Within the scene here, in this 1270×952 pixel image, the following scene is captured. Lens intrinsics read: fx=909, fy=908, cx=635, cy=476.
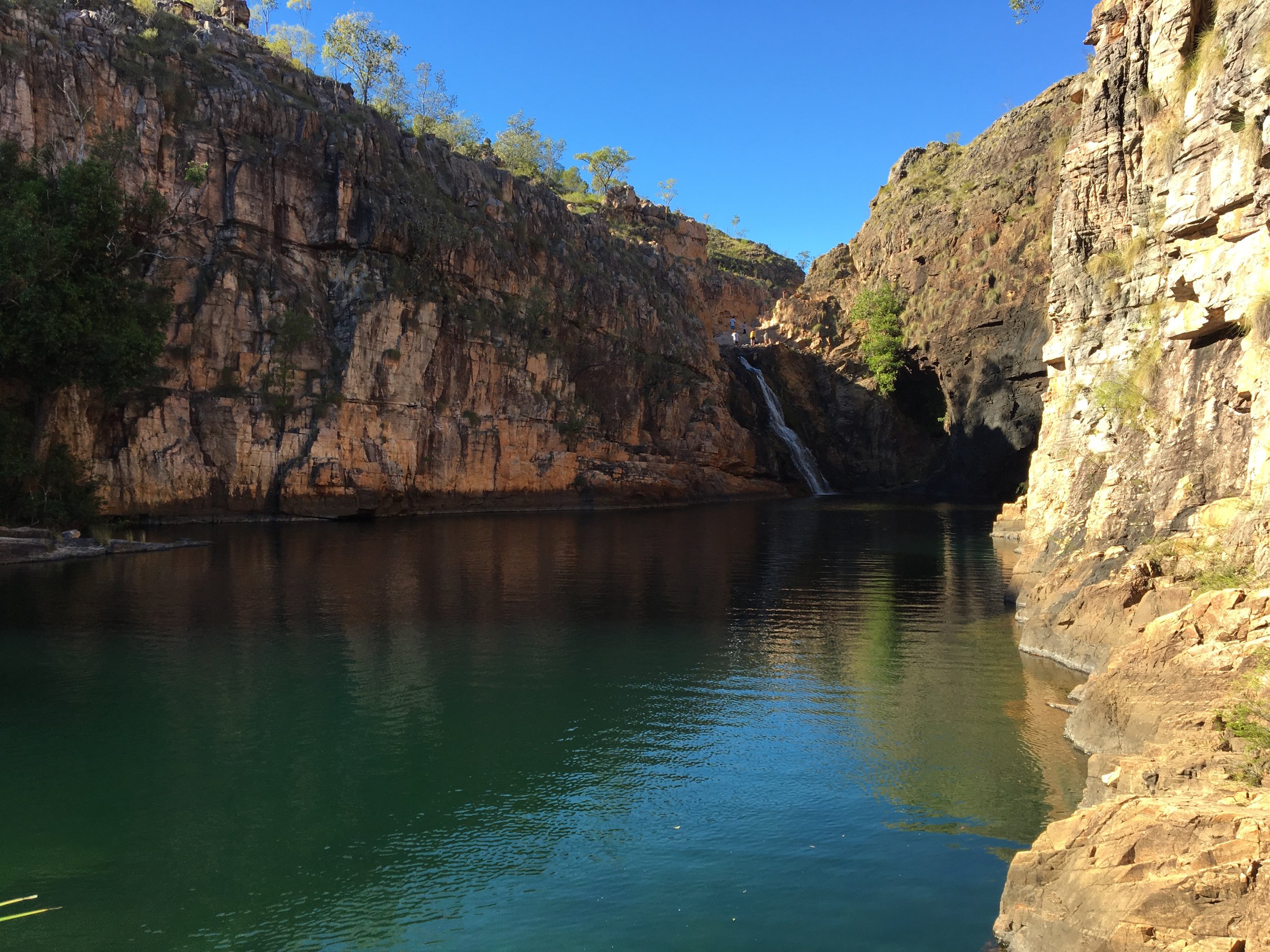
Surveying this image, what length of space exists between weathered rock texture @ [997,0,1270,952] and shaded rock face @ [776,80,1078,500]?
30.3m

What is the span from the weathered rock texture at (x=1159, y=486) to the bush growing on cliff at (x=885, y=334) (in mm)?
47304

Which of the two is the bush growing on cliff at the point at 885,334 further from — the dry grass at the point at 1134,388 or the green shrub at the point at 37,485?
the green shrub at the point at 37,485

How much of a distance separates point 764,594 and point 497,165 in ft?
203

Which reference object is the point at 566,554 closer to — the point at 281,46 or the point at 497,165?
the point at 497,165

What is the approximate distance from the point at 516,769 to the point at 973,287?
205 feet

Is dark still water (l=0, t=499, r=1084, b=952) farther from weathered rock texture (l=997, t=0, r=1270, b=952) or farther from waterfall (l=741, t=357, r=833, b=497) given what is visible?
waterfall (l=741, t=357, r=833, b=497)

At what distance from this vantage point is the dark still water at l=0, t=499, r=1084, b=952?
9117mm

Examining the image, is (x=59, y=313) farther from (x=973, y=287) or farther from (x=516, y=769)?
(x=973, y=287)

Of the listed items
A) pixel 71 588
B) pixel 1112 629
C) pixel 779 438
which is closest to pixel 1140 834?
pixel 1112 629

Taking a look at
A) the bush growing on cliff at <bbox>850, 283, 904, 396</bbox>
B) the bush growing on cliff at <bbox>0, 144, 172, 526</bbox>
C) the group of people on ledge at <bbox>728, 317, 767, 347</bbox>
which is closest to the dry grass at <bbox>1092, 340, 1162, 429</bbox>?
the bush growing on cliff at <bbox>0, 144, 172, 526</bbox>

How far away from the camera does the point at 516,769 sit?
13.1 metres

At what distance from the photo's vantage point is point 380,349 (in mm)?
57938

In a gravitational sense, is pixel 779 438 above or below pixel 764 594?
above

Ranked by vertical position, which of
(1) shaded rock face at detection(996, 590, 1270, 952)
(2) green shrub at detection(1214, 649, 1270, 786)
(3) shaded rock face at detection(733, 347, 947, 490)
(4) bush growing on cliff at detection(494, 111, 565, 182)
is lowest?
(1) shaded rock face at detection(996, 590, 1270, 952)
